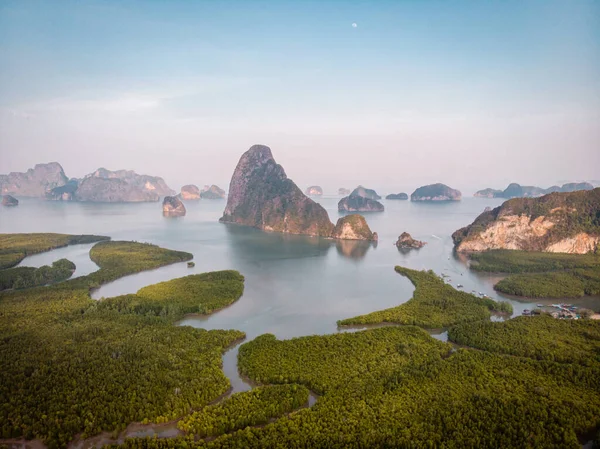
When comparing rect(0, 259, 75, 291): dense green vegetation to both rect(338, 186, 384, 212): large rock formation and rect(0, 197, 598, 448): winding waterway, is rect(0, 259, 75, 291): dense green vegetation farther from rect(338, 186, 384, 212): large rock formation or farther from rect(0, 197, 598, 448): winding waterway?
rect(338, 186, 384, 212): large rock formation


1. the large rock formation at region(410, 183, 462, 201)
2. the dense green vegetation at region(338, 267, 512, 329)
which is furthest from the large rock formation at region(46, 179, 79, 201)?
the dense green vegetation at region(338, 267, 512, 329)

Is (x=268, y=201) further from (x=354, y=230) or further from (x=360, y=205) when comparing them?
(x=360, y=205)

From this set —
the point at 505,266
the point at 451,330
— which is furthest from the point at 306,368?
the point at 505,266

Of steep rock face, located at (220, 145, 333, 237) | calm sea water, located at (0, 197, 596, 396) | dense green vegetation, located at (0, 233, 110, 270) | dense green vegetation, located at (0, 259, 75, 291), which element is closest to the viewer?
calm sea water, located at (0, 197, 596, 396)

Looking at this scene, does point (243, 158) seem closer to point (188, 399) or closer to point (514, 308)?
point (514, 308)

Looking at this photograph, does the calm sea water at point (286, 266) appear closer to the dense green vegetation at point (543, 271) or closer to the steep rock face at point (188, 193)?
the dense green vegetation at point (543, 271)

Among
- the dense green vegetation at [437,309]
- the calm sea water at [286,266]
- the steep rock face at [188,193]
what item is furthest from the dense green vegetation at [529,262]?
the steep rock face at [188,193]

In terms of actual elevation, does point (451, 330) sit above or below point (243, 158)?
below
